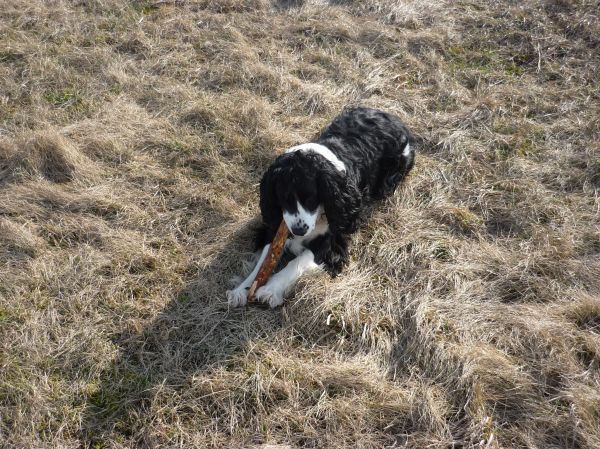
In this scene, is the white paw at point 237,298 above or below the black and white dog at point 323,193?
below

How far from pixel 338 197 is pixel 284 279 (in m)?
0.74

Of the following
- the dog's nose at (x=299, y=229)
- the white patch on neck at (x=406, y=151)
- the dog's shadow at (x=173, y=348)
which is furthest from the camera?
the white patch on neck at (x=406, y=151)

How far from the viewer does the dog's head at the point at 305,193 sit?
395cm

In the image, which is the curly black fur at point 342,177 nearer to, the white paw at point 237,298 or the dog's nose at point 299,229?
the dog's nose at point 299,229

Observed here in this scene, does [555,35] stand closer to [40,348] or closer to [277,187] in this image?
[277,187]

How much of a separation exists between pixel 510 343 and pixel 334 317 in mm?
1224

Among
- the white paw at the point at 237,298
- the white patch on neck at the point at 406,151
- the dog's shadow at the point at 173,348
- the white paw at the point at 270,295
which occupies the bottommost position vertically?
the dog's shadow at the point at 173,348

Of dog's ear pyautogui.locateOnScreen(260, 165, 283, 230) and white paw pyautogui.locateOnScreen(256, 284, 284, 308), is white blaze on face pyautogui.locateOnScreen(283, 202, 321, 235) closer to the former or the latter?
dog's ear pyautogui.locateOnScreen(260, 165, 283, 230)

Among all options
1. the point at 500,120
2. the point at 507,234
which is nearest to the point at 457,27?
the point at 500,120

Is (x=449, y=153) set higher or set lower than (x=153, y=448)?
higher

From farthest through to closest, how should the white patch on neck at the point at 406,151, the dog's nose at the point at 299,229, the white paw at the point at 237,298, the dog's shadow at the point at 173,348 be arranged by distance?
the white patch on neck at the point at 406,151, the white paw at the point at 237,298, the dog's nose at the point at 299,229, the dog's shadow at the point at 173,348

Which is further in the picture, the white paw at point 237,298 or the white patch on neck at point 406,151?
the white patch on neck at point 406,151

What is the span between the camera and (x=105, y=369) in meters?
3.55

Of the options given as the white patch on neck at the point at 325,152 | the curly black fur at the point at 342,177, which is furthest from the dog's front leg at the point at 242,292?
the white patch on neck at the point at 325,152
